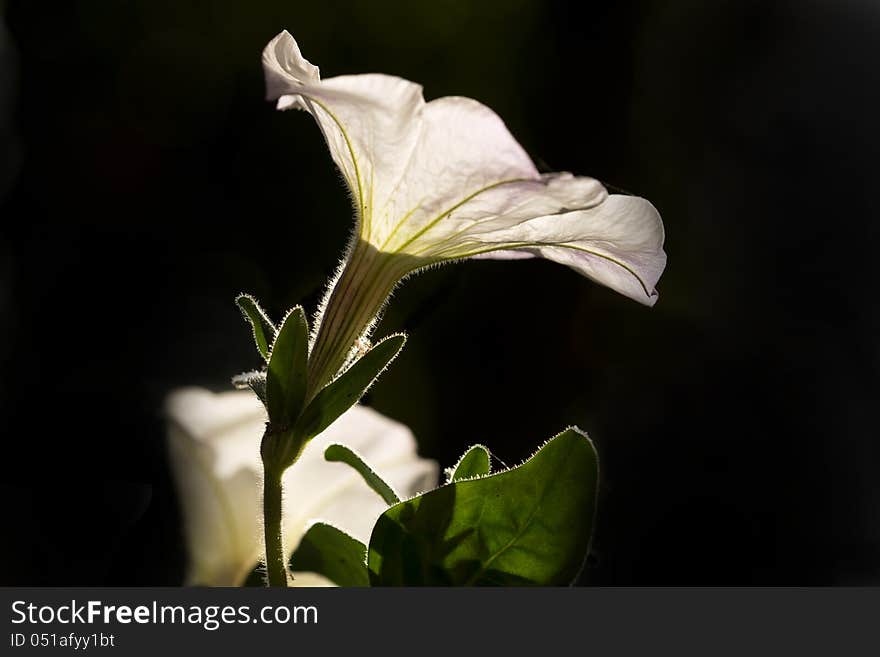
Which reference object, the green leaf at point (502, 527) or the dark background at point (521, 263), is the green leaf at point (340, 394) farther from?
the dark background at point (521, 263)

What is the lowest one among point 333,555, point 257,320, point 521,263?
point 333,555

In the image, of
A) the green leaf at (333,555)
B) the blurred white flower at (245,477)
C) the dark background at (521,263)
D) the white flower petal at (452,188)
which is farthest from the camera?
the dark background at (521,263)

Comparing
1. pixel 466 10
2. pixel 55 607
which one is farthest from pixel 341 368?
pixel 466 10

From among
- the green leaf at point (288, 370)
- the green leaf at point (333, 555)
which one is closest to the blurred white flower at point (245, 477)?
the green leaf at point (333, 555)

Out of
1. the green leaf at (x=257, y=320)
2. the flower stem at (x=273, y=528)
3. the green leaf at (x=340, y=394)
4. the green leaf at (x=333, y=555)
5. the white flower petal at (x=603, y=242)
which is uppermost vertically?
the white flower petal at (x=603, y=242)

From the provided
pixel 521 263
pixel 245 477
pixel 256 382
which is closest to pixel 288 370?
pixel 256 382

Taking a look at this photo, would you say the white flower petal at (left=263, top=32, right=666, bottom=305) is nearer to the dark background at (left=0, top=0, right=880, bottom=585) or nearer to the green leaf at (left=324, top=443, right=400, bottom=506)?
the green leaf at (left=324, top=443, right=400, bottom=506)

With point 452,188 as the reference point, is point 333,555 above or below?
below

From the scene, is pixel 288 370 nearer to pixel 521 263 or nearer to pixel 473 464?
pixel 473 464

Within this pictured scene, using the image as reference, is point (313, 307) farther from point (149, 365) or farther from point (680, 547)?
point (680, 547)
